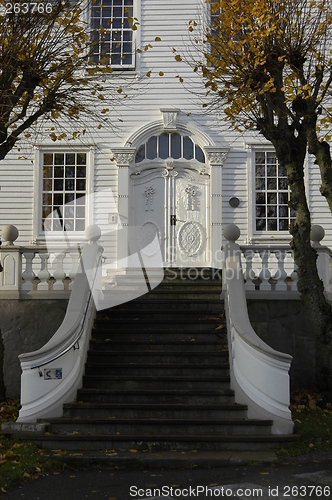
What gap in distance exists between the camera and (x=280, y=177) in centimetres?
1453

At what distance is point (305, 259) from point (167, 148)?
254 inches

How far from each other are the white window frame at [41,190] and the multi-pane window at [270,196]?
393cm

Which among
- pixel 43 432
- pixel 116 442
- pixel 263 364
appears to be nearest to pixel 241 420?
pixel 263 364

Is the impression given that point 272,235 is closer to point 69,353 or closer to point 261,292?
point 261,292

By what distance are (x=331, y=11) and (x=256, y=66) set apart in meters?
2.39

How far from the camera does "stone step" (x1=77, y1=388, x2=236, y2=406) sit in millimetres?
8188

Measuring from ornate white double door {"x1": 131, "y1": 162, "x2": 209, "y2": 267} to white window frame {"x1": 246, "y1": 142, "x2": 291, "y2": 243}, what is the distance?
996mm

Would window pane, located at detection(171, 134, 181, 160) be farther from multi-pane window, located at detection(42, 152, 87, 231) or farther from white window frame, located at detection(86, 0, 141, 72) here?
multi-pane window, located at detection(42, 152, 87, 231)

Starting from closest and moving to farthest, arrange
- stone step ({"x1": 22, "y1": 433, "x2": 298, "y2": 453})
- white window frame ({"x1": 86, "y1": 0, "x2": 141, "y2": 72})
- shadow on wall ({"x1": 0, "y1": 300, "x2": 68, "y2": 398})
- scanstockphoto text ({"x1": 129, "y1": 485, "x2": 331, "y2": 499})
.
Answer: scanstockphoto text ({"x1": 129, "y1": 485, "x2": 331, "y2": 499}), stone step ({"x1": 22, "y1": 433, "x2": 298, "y2": 453}), shadow on wall ({"x1": 0, "y1": 300, "x2": 68, "y2": 398}), white window frame ({"x1": 86, "y1": 0, "x2": 141, "y2": 72})

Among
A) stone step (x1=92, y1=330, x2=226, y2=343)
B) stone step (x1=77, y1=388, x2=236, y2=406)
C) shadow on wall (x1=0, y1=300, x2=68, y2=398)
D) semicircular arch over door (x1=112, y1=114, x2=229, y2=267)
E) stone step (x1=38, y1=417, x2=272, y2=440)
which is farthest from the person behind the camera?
semicircular arch over door (x1=112, y1=114, x2=229, y2=267)

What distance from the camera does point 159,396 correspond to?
8234 millimetres

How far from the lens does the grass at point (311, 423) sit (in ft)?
23.9

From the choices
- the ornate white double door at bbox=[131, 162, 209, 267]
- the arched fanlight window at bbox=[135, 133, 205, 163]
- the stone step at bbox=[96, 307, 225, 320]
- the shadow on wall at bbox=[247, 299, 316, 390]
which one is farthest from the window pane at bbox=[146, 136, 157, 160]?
the shadow on wall at bbox=[247, 299, 316, 390]

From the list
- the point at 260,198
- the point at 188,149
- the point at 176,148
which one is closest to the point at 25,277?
the point at 176,148
